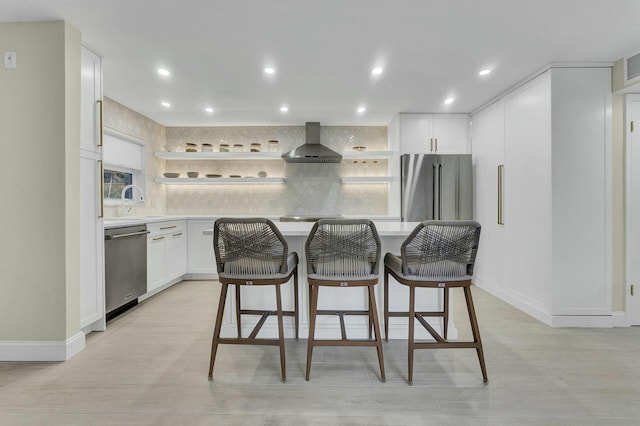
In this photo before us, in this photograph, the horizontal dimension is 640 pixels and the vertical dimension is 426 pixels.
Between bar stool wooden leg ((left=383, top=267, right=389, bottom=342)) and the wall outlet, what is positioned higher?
the wall outlet

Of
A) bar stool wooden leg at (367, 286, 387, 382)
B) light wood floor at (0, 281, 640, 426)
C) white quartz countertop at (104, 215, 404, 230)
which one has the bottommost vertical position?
light wood floor at (0, 281, 640, 426)

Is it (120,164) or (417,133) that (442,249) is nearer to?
(417,133)

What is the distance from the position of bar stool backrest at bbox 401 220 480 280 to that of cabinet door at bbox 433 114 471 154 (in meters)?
3.06

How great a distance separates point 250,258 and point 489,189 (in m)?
3.52

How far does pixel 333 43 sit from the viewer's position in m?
2.69

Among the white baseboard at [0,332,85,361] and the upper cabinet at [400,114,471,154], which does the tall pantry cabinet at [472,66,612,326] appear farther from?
the white baseboard at [0,332,85,361]

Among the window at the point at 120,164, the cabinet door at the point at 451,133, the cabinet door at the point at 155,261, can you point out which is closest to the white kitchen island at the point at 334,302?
the cabinet door at the point at 155,261

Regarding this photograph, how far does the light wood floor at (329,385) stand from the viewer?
1.72 m

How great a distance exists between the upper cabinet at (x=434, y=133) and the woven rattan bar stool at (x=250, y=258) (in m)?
3.28

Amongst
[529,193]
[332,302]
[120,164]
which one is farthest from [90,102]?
[529,193]

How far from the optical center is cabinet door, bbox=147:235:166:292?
386cm

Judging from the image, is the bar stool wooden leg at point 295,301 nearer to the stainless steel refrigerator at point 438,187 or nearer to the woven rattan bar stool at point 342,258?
the woven rattan bar stool at point 342,258

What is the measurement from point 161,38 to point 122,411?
269 cm

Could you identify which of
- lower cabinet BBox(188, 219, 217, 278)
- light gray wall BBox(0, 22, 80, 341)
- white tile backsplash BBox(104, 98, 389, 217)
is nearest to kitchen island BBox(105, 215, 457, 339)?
light gray wall BBox(0, 22, 80, 341)
